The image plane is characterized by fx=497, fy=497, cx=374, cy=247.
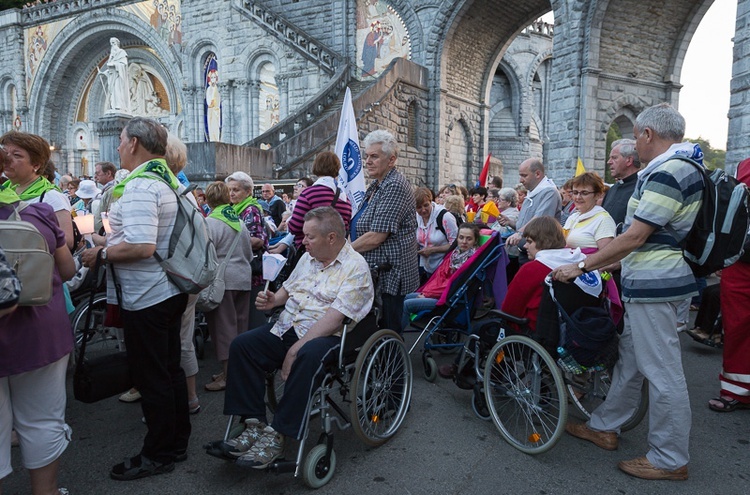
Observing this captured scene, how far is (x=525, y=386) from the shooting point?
3.28 m

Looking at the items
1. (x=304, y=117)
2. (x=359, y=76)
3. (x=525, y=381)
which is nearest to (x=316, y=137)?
(x=304, y=117)

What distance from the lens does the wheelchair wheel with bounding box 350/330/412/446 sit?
2928 millimetres

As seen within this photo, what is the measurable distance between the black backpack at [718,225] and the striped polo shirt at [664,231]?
0.16 ft

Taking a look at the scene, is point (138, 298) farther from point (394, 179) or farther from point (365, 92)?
point (365, 92)

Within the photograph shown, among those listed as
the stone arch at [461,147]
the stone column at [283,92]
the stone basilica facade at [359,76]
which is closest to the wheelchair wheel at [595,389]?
the stone basilica facade at [359,76]

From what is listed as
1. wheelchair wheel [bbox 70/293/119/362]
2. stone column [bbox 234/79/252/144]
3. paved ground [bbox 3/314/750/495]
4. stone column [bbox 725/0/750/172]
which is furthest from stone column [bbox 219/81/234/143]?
paved ground [bbox 3/314/750/495]

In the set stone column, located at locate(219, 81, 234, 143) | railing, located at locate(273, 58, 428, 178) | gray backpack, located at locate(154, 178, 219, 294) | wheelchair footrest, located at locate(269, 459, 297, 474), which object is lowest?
wheelchair footrest, located at locate(269, 459, 297, 474)

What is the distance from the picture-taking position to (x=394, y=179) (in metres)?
3.83

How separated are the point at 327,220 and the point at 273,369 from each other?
99cm

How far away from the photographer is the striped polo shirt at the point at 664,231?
2680 mm

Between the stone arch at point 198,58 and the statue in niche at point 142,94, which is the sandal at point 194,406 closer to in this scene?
the stone arch at point 198,58

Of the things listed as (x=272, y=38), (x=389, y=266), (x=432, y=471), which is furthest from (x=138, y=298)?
(x=272, y=38)

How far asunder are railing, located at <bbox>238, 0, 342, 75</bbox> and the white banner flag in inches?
508

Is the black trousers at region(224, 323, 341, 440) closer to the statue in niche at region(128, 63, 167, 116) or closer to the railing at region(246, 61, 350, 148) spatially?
the railing at region(246, 61, 350, 148)
